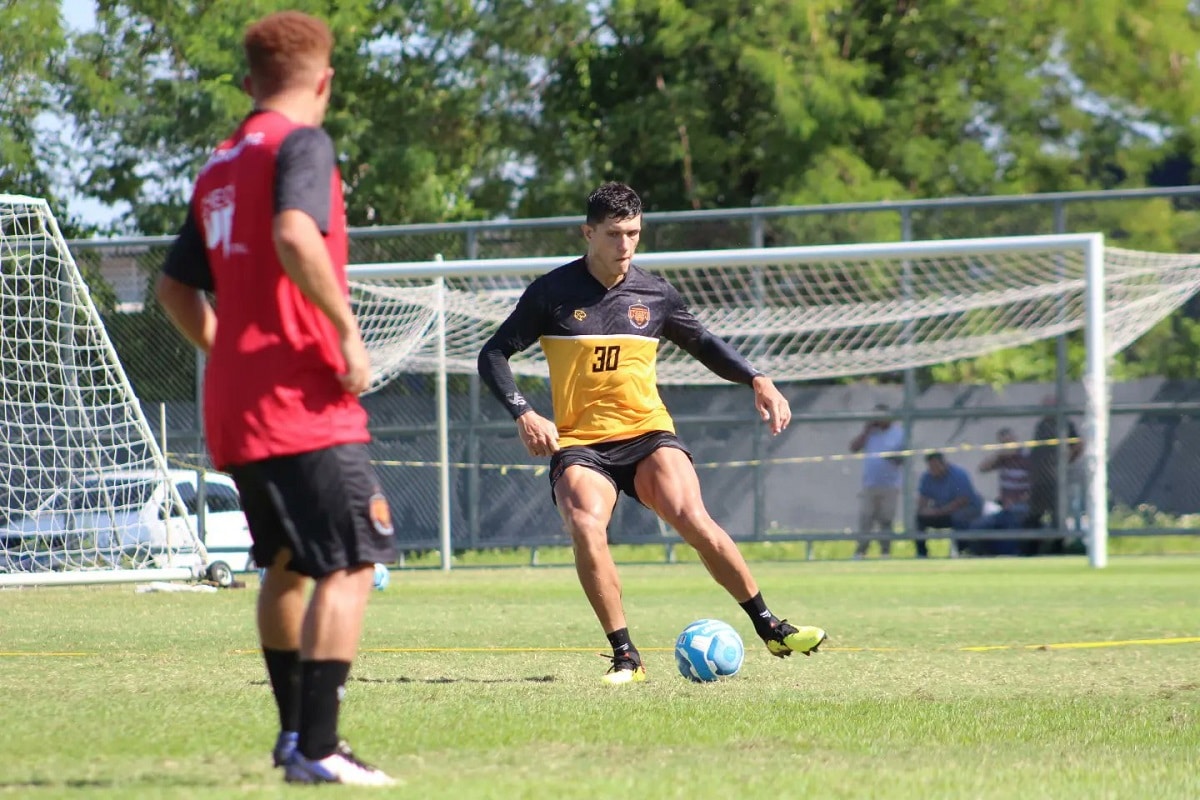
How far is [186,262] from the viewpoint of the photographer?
16.0 feet

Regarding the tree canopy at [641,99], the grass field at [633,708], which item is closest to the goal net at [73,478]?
the grass field at [633,708]

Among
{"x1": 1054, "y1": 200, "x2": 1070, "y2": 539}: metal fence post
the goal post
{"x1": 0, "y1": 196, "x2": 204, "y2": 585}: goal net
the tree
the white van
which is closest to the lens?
{"x1": 0, "y1": 196, "x2": 204, "y2": 585}: goal net

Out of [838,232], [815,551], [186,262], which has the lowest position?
[815,551]

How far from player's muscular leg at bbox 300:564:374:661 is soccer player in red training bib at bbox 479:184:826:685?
321cm

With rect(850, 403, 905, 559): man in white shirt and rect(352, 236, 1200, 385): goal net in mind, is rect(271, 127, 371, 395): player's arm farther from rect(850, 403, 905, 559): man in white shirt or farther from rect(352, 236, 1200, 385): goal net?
rect(850, 403, 905, 559): man in white shirt

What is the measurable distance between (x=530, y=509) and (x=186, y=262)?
57.2 ft

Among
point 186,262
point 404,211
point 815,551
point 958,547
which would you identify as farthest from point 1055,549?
point 186,262

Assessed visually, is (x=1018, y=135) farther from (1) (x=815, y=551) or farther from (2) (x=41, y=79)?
(2) (x=41, y=79)

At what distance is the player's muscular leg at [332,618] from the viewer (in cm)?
453

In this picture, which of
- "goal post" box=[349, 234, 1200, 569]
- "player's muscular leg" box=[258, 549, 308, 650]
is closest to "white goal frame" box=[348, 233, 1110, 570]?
"goal post" box=[349, 234, 1200, 569]

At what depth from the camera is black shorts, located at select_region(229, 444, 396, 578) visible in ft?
14.6

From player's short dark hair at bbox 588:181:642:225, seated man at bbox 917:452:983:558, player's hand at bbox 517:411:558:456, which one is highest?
player's short dark hair at bbox 588:181:642:225

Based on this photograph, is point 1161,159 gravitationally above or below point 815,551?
above

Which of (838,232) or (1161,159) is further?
(1161,159)
